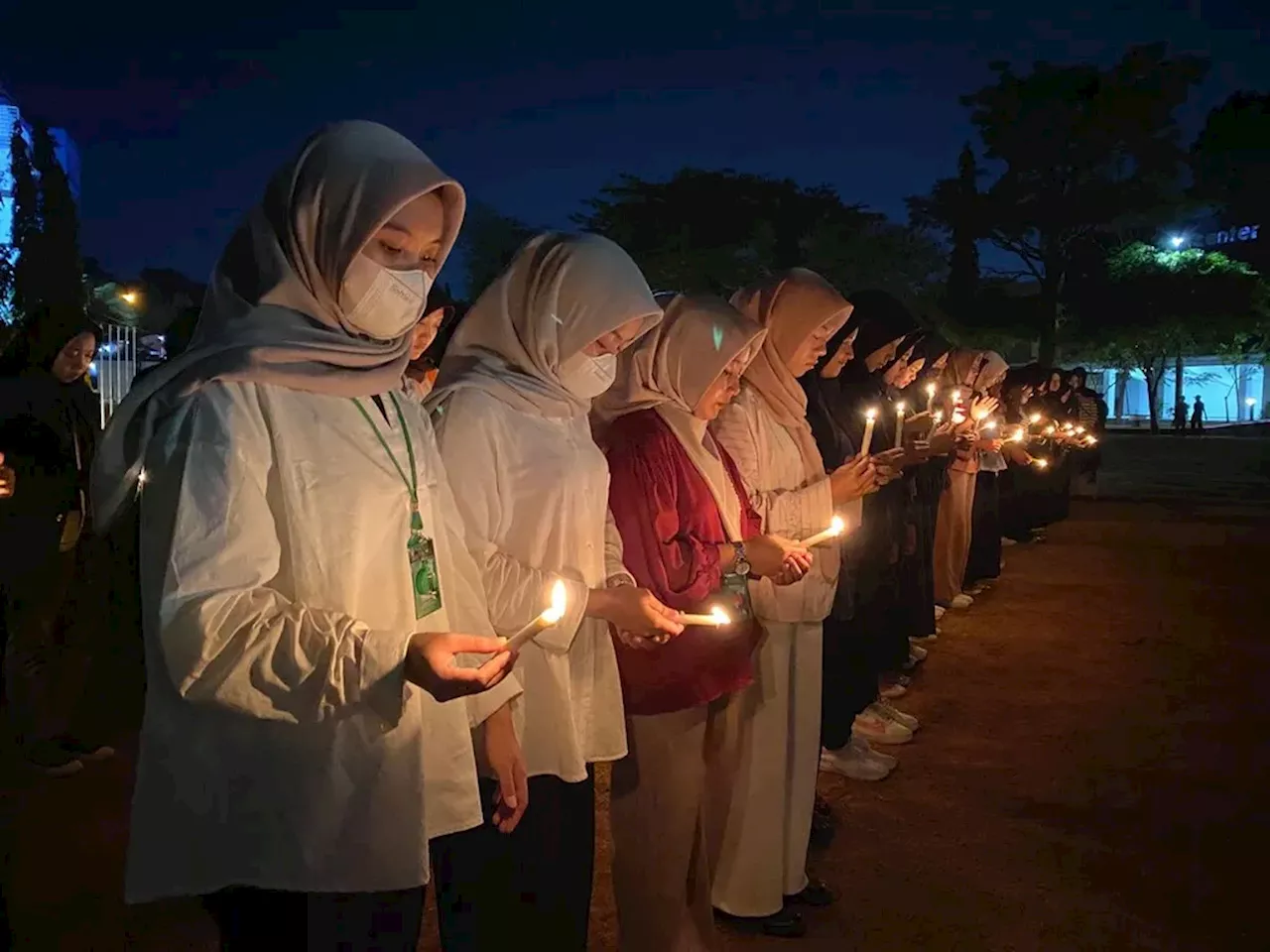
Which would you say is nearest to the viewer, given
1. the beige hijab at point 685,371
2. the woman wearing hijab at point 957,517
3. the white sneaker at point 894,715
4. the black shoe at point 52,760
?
the beige hijab at point 685,371

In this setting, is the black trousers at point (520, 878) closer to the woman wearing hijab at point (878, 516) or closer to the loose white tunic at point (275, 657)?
the loose white tunic at point (275, 657)

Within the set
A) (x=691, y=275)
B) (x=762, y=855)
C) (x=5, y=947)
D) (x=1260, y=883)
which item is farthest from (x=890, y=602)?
(x=691, y=275)

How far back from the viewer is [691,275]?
2775 centimetres

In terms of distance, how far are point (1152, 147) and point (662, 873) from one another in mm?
30975

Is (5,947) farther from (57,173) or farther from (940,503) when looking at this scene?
(57,173)

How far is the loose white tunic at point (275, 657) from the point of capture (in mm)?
1701

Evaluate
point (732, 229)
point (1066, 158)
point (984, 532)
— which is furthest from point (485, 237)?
point (984, 532)

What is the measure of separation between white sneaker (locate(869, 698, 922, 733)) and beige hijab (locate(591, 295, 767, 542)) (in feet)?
11.0

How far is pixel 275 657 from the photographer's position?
170cm

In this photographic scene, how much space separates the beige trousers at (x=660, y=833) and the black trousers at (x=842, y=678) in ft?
6.32

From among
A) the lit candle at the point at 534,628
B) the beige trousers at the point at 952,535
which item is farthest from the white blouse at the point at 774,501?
the beige trousers at the point at 952,535

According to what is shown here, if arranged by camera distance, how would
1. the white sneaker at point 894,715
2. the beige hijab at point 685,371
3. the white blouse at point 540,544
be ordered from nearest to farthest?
the white blouse at point 540,544 < the beige hijab at point 685,371 < the white sneaker at point 894,715

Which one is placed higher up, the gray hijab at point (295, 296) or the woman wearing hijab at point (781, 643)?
the gray hijab at point (295, 296)

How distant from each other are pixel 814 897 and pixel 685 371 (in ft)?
7.00
